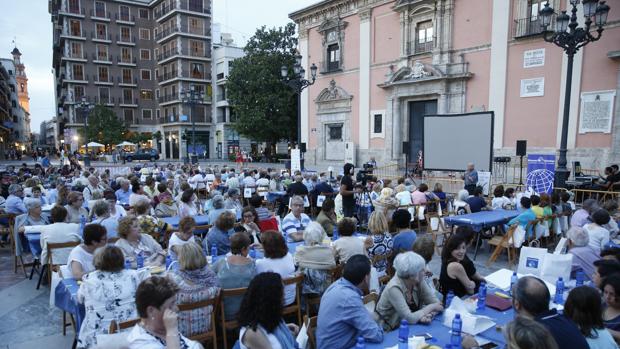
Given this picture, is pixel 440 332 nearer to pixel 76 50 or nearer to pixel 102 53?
pixel 102 53

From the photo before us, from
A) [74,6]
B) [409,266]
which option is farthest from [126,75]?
[409,266]

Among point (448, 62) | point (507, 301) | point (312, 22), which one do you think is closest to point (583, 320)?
point (507, 301)

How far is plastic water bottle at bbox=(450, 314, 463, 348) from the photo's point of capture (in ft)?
8.82

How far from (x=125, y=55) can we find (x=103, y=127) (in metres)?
13.9

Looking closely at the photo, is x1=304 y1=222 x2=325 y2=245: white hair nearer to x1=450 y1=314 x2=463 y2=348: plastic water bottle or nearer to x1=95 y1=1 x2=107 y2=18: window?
x1=450 y1=314 x2=463 y2=348: plastic water bottle

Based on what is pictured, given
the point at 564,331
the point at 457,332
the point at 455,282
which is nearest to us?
the point at 564,331

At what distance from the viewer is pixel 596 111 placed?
49.5ft

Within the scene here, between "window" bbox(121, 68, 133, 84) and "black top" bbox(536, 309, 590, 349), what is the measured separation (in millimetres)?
56556

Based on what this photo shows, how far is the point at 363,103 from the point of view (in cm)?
2377

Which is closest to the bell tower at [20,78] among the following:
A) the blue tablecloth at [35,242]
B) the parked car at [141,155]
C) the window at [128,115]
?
the window at [128,115]

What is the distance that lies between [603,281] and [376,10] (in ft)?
73.6

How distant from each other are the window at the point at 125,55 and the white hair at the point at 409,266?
Result: 184 ft

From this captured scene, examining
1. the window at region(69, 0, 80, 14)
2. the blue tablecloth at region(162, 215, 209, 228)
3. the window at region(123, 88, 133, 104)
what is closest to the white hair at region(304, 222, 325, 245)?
the blue tablecloth at region(162, 215, 209, 228)

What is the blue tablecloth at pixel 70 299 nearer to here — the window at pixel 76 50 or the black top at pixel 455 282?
the black top at pixel 455 282
